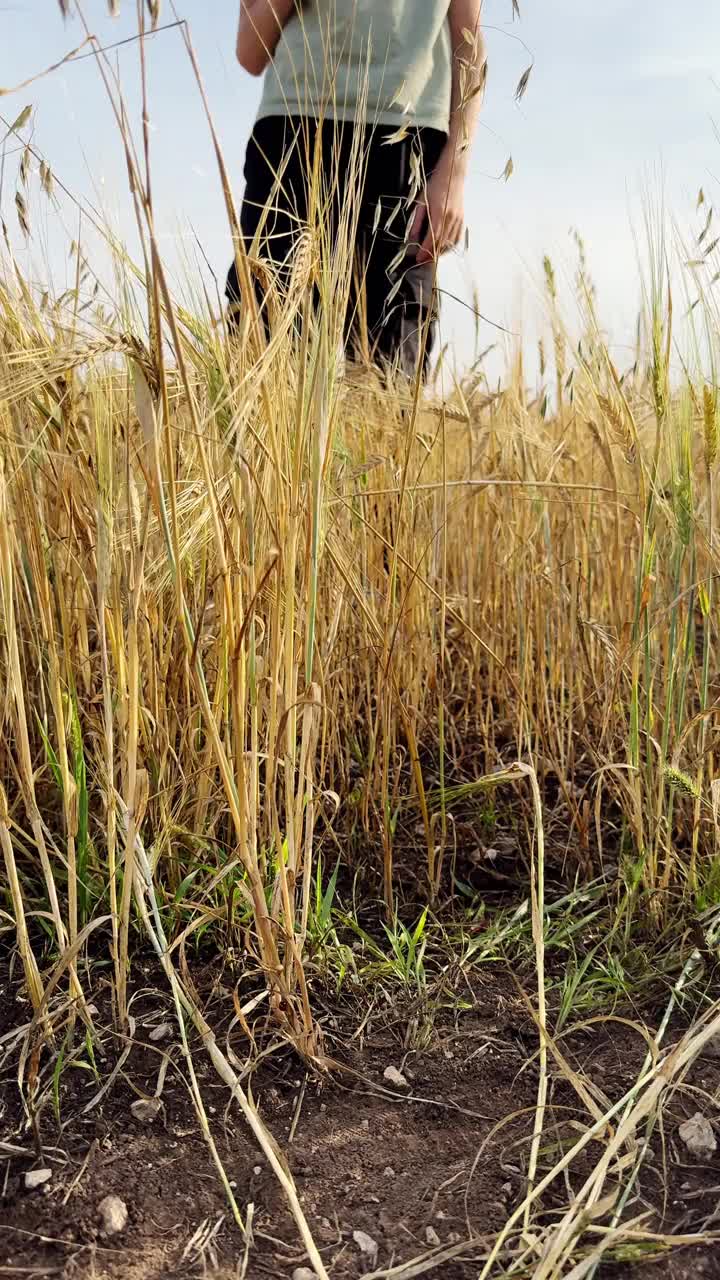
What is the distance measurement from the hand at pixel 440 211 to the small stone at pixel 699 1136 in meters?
0.83

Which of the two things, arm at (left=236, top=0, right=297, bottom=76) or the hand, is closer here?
the hand

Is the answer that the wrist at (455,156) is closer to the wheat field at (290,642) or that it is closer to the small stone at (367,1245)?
the wheat field at (290,642)

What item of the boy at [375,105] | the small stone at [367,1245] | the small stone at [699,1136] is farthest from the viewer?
the boy at [375,105]

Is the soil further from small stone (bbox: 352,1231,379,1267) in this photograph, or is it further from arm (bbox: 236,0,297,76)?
arm (bbox: 236,0,297,76)

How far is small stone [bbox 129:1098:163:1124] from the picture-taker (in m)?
0.87

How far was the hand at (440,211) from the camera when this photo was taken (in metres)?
0.93

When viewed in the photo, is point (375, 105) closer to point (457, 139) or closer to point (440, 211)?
point (440, 211)

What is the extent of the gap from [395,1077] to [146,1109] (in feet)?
0.77

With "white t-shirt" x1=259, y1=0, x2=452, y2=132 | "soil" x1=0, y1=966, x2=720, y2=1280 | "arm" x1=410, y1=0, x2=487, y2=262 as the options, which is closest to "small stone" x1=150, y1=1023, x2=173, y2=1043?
"soil" x1=0, y1=966, x2=720, y2=1280

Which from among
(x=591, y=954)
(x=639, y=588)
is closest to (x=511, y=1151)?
(x=591, y=954)

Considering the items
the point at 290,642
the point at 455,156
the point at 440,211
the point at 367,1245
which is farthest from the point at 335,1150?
the point at 440,211

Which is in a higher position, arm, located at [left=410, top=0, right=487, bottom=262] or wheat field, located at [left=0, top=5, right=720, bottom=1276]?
arm, located at [left=410, top=0, right=487, bottom=262]

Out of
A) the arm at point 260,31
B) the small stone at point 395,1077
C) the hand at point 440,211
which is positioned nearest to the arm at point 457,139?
the hand at point 440,211

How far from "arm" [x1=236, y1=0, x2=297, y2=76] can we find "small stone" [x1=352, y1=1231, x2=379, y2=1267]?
5.26 ft
